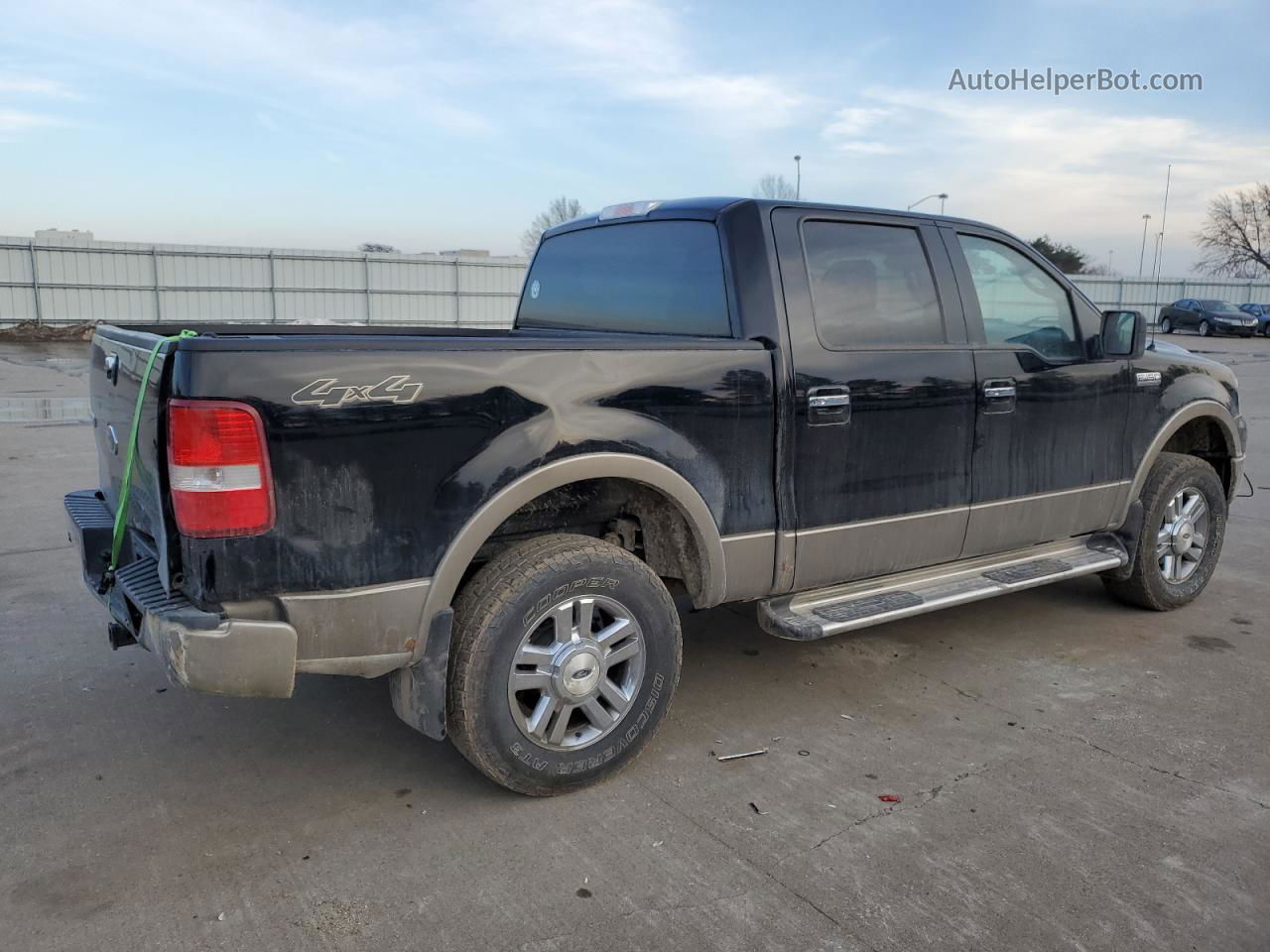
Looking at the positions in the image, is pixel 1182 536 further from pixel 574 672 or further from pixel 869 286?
pixel 574 672

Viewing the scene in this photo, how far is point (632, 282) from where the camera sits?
4328mm

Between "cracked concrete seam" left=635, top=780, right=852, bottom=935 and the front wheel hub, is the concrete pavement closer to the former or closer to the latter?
"cracked concrete seam" left=635, top=780, right=852, bottom=935

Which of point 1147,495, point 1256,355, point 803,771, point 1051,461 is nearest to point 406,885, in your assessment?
point 803,771

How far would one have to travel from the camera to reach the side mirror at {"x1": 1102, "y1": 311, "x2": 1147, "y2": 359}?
15.7 feet

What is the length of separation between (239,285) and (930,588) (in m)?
30.0

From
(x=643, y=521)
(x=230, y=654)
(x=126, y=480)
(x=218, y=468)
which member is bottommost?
(x=230, y=654)

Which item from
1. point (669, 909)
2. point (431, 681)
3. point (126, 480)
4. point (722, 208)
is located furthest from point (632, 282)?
point (669, 909)

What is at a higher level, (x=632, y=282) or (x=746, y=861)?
(x=632, y=282)

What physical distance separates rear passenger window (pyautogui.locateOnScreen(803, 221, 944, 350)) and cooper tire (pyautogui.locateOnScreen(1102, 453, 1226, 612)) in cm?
180

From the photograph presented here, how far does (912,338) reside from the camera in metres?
4.20

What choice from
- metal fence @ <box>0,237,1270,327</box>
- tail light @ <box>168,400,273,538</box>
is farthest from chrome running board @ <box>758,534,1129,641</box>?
metal fence @ <box>0,237,1270,327</box>

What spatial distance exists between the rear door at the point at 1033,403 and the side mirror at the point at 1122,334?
61mm

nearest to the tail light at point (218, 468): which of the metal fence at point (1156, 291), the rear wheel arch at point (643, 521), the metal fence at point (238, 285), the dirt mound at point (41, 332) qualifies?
the rear wheel arch at point (643, 521)

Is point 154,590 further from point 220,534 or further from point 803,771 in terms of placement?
point 803,771
